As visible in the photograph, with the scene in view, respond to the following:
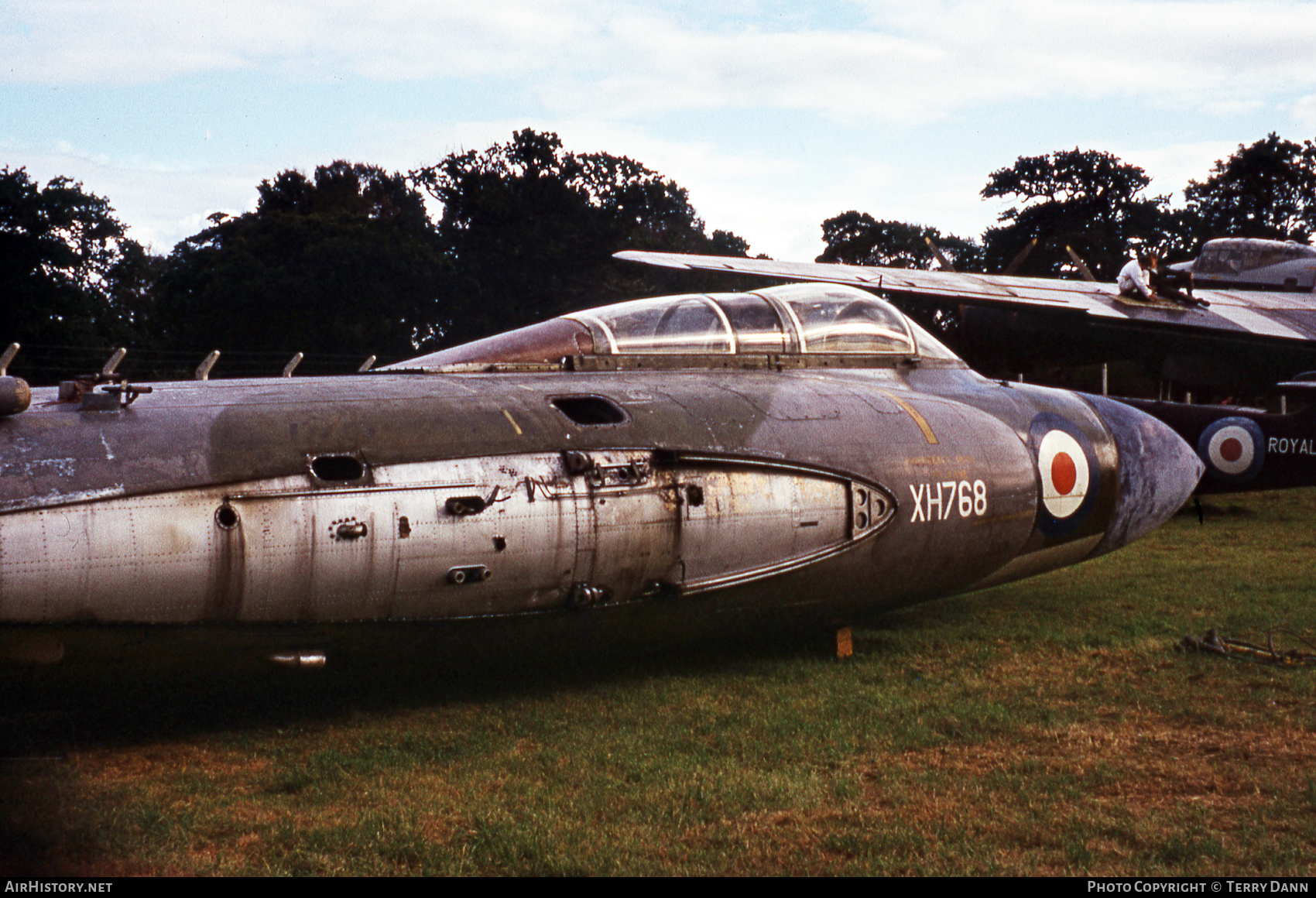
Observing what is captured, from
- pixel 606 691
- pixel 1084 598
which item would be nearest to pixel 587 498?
pixel 606 691

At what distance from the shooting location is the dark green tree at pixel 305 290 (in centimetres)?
4638

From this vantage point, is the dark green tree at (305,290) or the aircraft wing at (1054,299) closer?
the aircraft wing at (1054,299)

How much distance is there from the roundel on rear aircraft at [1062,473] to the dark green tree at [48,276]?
2690 centimetres

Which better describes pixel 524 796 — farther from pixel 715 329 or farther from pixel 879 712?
pixel 715 329

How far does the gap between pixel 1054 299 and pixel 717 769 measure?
74.1 ft

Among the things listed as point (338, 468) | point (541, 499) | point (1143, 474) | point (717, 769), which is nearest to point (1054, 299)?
point (1143, 474)

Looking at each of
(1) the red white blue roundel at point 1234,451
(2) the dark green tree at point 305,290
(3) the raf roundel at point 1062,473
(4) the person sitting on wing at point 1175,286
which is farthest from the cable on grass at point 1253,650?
(2) the dark green tree at point 305,290

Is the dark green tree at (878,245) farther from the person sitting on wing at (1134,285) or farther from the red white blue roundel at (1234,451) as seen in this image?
the red white blue roundel at (1234,451)

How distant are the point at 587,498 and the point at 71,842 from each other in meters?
3.76

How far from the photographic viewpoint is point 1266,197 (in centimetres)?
6894

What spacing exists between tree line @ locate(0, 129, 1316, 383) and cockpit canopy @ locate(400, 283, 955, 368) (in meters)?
22.9

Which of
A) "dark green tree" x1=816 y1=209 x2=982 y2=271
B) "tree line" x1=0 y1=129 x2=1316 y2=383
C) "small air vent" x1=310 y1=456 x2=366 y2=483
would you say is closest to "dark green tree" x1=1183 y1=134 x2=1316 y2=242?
"tree line" x1=0 y1=129 x2=1316 y2=383

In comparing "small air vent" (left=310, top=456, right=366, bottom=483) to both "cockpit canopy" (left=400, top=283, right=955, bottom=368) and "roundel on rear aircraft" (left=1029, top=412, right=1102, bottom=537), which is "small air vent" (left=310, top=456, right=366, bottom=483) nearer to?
"cockpit canopy" (left=400, top=283, right=955, bottom=368)
